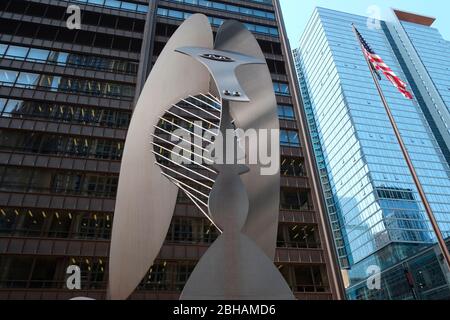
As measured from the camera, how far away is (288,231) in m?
27.8

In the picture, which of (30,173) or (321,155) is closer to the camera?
(30,173)

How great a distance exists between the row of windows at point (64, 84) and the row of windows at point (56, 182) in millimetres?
8572

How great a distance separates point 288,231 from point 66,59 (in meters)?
26.4

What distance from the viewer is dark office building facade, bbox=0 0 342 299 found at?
23.4m

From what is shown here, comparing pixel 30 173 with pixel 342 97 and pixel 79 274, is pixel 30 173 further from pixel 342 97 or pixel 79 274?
pixel 342 97

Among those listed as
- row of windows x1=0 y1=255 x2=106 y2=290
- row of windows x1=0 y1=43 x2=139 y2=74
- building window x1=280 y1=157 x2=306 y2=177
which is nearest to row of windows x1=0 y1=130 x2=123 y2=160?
row of windows x1=0 y1=43 x2=139 y2=74

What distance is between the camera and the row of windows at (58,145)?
27.9 metres

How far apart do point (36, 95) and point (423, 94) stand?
106 m

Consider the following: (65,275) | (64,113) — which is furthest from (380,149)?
(65,275)

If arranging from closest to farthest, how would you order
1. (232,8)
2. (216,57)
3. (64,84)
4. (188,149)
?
(216,57)
(188,149)
(64,84)
(232,8)

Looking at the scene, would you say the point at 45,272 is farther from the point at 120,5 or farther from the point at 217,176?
the point at 120,5

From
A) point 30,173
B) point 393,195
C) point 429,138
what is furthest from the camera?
point 429,138
